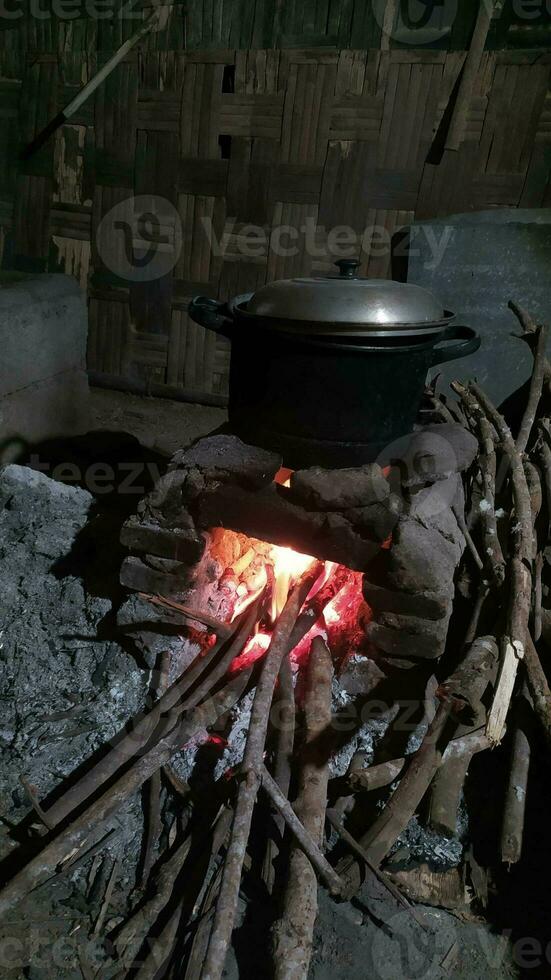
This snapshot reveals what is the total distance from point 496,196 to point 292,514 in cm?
316

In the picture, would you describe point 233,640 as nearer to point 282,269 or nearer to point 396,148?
point 282,269

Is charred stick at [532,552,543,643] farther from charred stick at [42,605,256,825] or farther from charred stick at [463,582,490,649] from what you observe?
charred stick at [42,605,256,825]

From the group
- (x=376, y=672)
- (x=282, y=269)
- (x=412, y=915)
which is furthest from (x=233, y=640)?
(x=282, y=269)

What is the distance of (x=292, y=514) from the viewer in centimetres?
229

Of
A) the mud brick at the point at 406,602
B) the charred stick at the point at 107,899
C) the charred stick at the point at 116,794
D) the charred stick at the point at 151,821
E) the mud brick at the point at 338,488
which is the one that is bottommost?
the charred stick at the point at 107,899

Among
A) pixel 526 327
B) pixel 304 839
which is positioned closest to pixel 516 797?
pixel 304 839

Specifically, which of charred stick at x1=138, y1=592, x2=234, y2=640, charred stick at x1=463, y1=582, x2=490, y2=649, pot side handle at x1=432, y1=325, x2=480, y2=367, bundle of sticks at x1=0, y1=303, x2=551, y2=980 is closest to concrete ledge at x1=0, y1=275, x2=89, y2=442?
charred stick at x1=138, y1=592, x2=234, y2=640

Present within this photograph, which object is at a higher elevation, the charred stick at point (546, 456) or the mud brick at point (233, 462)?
the mud brick at point (233, 462)

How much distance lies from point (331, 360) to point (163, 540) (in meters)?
0.91

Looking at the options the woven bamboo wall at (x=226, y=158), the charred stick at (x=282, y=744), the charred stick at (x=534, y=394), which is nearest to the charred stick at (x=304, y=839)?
the charred stick at (x=282, y=744)

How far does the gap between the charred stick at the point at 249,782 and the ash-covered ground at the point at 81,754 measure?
213mm

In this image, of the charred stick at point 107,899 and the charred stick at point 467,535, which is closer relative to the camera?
the charred stick at point 107,899

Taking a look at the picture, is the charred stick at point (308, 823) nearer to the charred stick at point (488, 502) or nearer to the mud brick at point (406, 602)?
the mud brick at point (406, 602)

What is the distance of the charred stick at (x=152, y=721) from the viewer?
1927 millimetres
